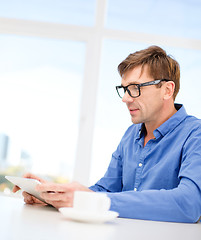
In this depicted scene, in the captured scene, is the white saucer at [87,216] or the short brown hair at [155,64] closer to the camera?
the white saucer at [87,216]

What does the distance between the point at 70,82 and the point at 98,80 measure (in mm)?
280

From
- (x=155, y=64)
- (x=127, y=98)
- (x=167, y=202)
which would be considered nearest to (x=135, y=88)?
(x=127, y=98)

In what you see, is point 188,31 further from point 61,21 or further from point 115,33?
point 61,21

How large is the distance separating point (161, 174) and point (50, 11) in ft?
8.40

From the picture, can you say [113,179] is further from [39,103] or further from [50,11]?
[50,11]

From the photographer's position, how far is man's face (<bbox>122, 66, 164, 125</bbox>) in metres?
1.74

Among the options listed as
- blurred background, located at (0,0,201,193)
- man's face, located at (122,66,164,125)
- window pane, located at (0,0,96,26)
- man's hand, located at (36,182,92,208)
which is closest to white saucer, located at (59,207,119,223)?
man's hand, located at (36,182,92,208)

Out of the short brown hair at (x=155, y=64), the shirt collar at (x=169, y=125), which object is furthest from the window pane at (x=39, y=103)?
the shirt collar at (x=169, y=125)

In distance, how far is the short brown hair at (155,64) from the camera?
70.1 inches

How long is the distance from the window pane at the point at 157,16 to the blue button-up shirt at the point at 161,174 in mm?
1893

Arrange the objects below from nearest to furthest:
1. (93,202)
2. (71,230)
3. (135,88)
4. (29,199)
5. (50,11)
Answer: (71,230)
(93,202)
(29,199)
(135,88)
(50,11)

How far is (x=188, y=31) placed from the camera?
3.54 metres

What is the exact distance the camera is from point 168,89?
5.91ft

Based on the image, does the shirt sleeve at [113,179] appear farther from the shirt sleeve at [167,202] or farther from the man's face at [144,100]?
the shirt sleeve at [167,202]
